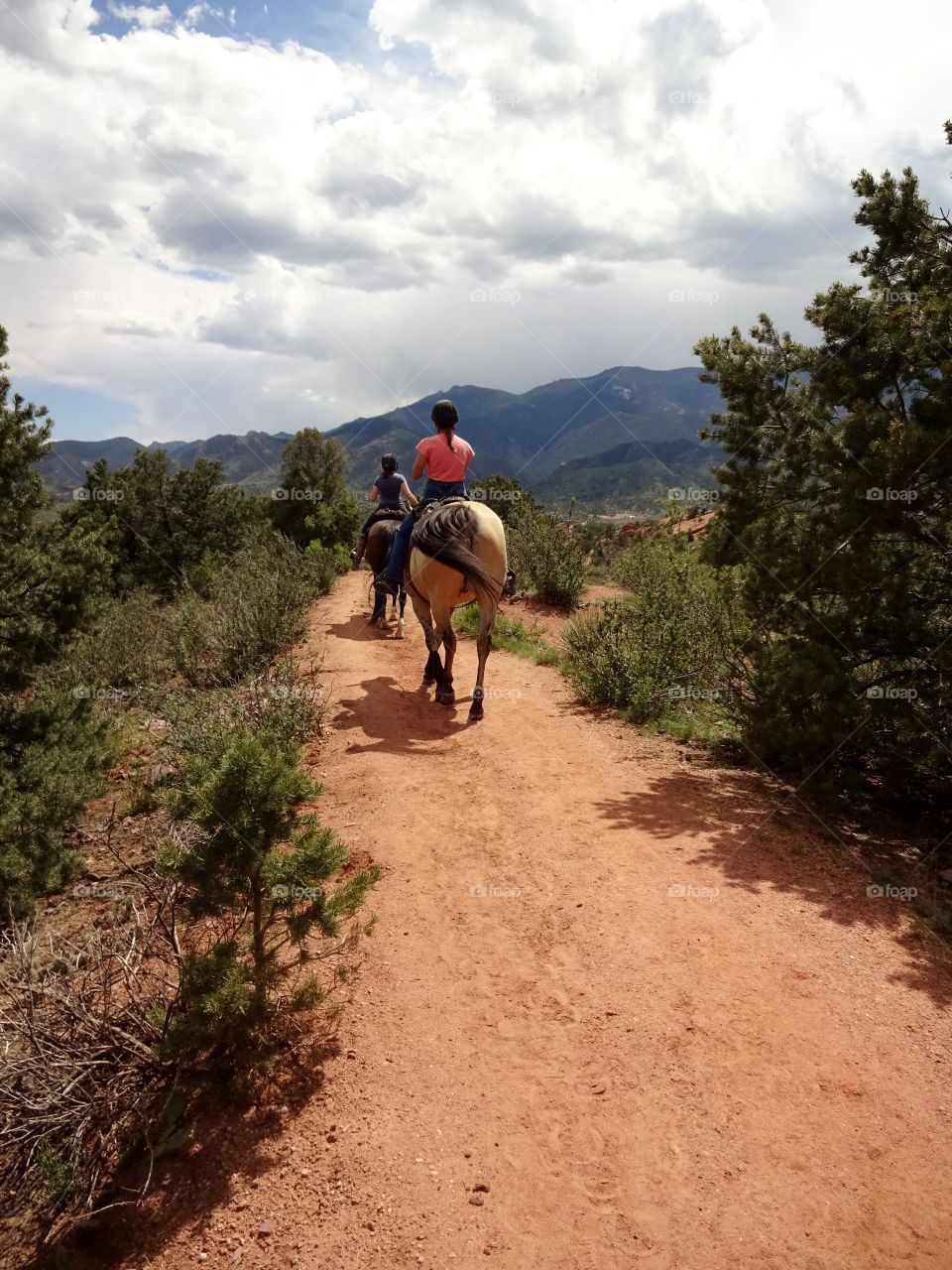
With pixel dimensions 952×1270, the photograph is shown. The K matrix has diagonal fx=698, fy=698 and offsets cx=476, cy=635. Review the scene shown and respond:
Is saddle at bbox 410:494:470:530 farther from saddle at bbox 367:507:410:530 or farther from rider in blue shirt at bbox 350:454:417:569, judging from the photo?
saddle at bbox 367:507:410:530

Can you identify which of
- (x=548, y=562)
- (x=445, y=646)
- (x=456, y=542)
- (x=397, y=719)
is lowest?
(x=397, y=719)

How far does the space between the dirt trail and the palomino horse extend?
2.78 m

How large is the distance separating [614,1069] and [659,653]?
572cm

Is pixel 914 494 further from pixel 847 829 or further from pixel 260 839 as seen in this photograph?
pixel 260 839

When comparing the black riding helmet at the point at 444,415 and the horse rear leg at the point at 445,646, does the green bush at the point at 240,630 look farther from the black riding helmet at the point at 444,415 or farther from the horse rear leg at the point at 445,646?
the black riding helmet at the point at 444,415

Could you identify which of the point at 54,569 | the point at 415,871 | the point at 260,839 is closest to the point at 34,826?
the point at 54,569

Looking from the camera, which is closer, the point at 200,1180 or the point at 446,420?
the point at 200,1180

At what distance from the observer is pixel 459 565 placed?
24.6 feet

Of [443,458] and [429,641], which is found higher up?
[443,458]

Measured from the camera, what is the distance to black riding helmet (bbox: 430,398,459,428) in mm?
7918

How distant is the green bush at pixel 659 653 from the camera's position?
7941mm

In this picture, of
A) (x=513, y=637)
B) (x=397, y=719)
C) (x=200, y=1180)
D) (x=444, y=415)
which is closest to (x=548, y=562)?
(x=513, y=637)

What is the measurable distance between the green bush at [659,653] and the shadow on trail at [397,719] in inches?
67.7

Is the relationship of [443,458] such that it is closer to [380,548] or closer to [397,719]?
[397,719]
